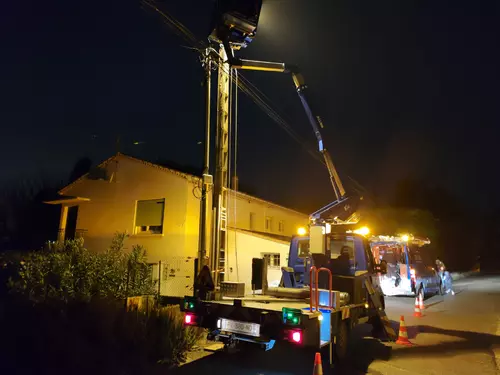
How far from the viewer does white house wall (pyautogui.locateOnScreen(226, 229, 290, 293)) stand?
16.6 metres

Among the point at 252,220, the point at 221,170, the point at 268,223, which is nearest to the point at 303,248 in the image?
the point at 221,170

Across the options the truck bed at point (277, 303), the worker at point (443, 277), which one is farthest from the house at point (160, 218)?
the worker at point (443, 277)

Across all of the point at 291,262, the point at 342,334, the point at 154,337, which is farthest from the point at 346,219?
the point at 154,337

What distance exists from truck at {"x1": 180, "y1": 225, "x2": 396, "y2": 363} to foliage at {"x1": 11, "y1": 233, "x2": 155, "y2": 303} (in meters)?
3.60

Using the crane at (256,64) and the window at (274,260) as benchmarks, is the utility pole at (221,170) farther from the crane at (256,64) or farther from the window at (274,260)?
the window at (274,260)

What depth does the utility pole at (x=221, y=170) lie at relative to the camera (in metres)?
10.0

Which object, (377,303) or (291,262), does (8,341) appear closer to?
(291,262)

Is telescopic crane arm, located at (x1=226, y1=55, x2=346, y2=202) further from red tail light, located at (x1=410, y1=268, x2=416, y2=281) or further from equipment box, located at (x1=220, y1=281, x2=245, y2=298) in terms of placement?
red tail light, located at (x1=410, y1=268, x2=416, y2=281)

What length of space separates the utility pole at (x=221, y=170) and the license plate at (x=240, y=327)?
147 inches

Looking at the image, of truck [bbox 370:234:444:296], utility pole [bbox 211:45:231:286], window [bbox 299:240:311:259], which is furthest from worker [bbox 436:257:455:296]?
utility pole [bbox 211:45:231:286]

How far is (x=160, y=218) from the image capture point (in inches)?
647

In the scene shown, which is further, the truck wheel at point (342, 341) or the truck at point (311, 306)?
the truck wheel at point (342, 341)

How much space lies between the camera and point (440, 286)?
1888cm

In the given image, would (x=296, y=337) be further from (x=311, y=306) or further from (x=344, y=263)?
(x=344, y=263)
